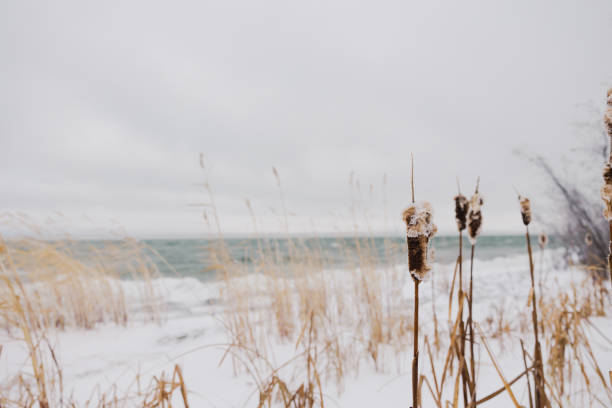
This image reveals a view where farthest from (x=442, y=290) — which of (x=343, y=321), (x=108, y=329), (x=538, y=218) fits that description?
(x=108, y=329)

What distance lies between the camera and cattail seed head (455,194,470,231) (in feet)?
1.92

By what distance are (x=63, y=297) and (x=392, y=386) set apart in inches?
146

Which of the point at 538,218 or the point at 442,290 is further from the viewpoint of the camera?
the point at 442,290

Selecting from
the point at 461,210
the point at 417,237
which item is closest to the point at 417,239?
the point at 417,237

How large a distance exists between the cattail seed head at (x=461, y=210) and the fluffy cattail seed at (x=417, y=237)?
9.6 inches

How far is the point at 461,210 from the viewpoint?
1.92 ft

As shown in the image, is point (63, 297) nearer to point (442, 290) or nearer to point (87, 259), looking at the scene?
point (87, 259)

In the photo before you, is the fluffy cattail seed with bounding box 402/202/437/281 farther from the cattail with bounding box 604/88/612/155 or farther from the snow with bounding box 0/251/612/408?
the snow with bounding box 0/251/612/408

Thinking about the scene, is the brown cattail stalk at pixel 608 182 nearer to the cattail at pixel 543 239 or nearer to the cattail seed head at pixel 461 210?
the cattail seed head at pixel 461 210

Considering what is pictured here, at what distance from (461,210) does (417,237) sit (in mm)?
281

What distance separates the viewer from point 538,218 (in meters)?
4.29

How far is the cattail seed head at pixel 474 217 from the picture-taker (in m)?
0.58

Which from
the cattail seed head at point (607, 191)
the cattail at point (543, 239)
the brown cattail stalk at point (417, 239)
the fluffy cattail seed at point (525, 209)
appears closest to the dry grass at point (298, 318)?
the cattail at point (543, 239)

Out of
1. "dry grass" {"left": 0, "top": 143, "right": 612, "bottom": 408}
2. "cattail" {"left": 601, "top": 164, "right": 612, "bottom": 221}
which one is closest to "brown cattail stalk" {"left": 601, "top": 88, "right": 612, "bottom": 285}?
"cattail" {"left": 601, "top": 164, "right": 612, "bottom": 221}
